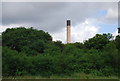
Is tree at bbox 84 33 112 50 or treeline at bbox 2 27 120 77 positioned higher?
tree at bbox 84 33 112 50

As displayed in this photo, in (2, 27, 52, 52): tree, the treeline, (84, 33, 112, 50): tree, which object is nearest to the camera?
the treeline

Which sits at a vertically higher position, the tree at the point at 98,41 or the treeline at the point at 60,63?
the tree at the point at 98,41

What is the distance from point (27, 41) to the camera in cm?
2911

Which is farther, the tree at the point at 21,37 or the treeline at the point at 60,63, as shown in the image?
the tree at the point at 21,37

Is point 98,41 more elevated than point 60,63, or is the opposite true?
point 98,41

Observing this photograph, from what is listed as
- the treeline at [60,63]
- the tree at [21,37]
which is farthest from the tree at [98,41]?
the treeline at [60,63]

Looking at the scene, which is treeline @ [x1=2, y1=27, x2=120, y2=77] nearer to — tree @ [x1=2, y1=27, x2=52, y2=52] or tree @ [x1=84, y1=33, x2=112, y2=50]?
tree @ [x1=2, y1=27, x2=52, y2=52]

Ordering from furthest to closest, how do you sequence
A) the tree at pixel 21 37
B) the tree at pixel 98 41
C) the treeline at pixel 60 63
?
the tree at pixel 98 41 < the tree at pixel 21 37 < the treeline at pixel 60 63

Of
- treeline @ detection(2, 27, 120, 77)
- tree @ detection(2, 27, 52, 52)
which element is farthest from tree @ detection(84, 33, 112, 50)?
treeline @ detection(2, 27, 120, 77)

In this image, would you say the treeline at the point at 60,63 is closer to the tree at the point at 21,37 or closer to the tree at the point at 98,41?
the tree at the point at 21,37

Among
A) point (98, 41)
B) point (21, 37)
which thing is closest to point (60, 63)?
point (21, 37)

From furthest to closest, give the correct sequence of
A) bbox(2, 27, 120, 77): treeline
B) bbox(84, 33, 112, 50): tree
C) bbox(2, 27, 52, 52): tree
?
1. bbox(84, 33, 112, 50): tree
2. bbox(2, 27, 52, 52): tree
3. bbox(2, 27, 120, 77): treeline

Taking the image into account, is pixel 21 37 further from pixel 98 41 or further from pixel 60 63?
pixel 60 63

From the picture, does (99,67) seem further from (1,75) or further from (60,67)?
(1,75)
